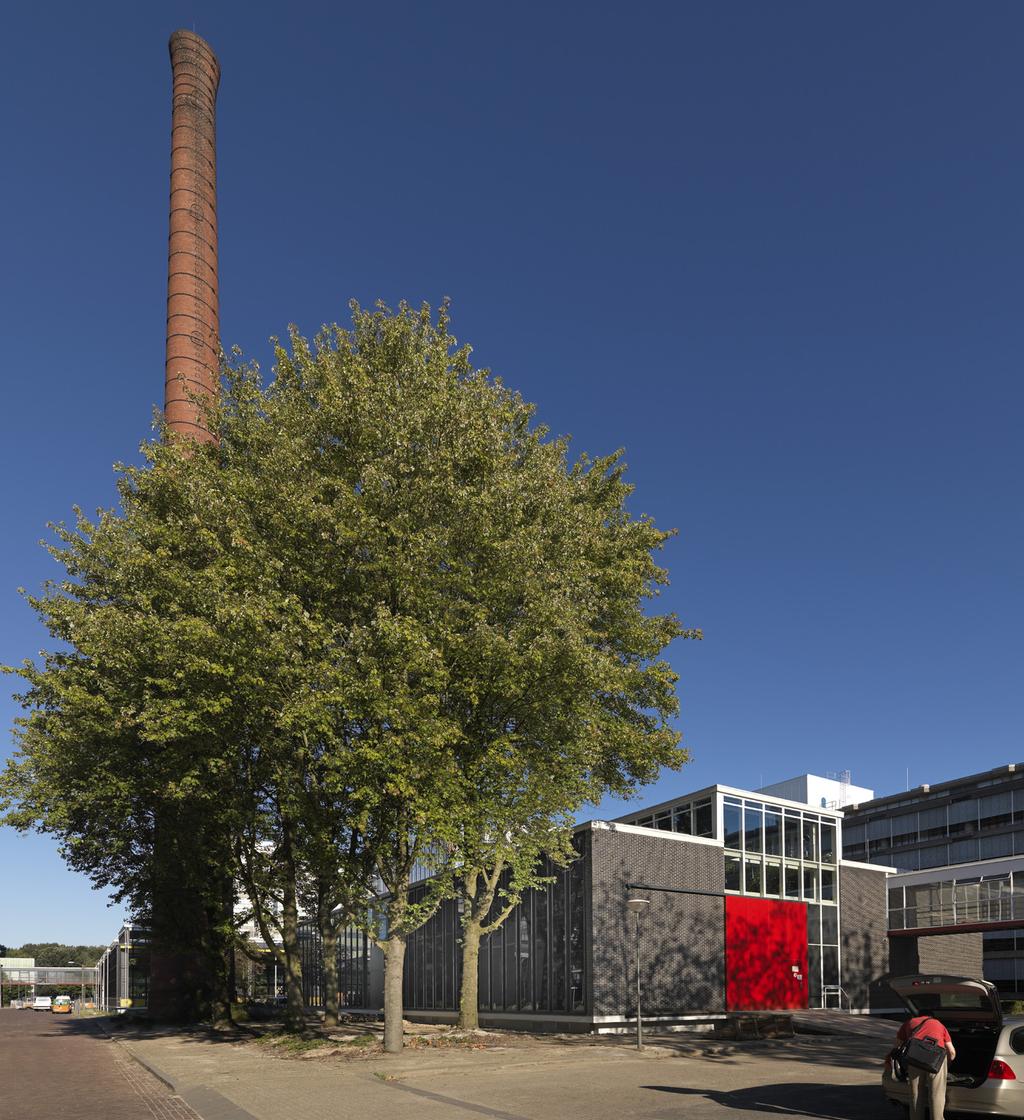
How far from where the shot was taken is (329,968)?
3288 cm

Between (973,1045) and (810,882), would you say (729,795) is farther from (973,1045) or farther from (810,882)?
(973,1045)

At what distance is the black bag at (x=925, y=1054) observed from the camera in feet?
38.2

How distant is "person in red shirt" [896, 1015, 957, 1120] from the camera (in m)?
11.7

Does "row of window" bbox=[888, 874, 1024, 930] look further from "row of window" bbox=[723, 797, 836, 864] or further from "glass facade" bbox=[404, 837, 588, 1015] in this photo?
"glass facade" bbox=[404, 837, 588, 1015]

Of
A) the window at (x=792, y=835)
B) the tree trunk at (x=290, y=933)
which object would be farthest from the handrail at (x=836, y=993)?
the tree trunk at (x=290, y=933)

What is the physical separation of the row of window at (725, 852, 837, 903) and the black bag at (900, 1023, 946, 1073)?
90.5 ft

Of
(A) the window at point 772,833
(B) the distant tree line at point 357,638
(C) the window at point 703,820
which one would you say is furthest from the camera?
(A) the window at point 772,833

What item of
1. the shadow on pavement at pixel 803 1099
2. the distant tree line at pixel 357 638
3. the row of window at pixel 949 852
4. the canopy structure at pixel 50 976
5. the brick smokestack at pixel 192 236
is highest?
the brick smokestack at pixel 192 236

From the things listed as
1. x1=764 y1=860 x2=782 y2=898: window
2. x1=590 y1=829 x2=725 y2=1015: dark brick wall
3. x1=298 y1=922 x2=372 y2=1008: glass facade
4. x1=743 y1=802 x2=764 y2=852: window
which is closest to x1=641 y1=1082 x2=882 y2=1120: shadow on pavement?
x1=590 y1=829 x2=725 y2=1015: dark brick wall

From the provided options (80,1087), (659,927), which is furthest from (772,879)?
(80,1087)

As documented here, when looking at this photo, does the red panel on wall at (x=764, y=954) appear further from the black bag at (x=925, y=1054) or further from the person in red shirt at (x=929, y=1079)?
the black bag at (x=925, y=1054)

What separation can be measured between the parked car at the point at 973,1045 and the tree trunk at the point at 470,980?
18883 millimetres

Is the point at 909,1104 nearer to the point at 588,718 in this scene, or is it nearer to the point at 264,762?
the point at 588,718

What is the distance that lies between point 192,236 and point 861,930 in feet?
142
